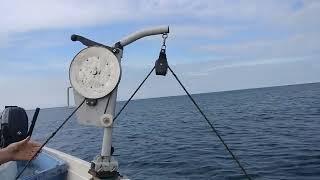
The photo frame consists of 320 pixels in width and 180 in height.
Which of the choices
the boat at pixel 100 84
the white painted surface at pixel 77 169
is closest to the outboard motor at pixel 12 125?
the white painted surface at pixel 77 169

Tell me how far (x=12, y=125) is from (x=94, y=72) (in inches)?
84.4

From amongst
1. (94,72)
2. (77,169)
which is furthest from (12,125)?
(94,72)

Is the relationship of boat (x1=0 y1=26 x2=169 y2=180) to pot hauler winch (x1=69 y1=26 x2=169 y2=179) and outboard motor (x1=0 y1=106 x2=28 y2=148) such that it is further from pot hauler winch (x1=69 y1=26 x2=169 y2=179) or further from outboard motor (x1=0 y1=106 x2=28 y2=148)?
outboard motor (x1=0 y1=106 x2=28 y2=148)

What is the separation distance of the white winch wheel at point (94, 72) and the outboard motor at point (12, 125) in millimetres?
1897

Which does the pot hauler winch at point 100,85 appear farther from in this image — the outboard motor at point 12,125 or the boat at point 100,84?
the outboard motor at point 12,125

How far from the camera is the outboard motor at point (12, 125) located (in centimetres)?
532

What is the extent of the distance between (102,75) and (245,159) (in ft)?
45.5

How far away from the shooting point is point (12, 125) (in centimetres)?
545

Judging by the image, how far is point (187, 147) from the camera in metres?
22.2

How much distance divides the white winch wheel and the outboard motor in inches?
74.7

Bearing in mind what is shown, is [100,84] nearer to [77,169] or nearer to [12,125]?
[12,125]

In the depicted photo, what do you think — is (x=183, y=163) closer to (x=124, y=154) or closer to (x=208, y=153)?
(x=208, y=153)

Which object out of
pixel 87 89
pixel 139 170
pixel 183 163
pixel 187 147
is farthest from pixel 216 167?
pixel 87 89

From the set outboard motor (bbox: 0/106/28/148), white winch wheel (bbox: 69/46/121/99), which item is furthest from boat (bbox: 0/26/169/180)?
outboard motor (bbox: 0/106/28/148)
